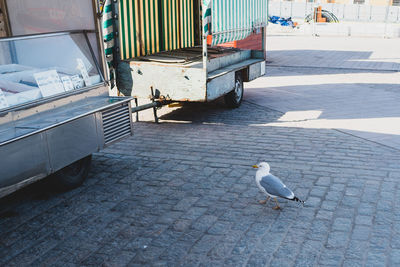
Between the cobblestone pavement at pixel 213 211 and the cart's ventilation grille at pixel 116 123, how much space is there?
576mm

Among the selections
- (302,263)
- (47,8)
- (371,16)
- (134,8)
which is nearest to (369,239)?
(302,263)

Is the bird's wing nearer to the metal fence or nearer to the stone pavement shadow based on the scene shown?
the stone pavement shadow

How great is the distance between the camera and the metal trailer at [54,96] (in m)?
4.22

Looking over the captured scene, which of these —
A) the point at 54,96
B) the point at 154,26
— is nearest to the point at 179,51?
the point at 154,26

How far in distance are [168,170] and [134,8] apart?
417 cm

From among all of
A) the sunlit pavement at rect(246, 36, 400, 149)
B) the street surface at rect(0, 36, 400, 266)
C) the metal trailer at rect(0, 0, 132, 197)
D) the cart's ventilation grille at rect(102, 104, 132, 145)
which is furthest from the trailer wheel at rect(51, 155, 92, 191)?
the sunlit pavement at rect(246, 36, 400, 149)

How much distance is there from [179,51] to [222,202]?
5737 millimetres

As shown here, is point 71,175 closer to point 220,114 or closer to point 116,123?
point 116,123

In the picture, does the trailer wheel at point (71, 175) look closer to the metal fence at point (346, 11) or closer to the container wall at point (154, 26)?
the container wall at point (154, 26)

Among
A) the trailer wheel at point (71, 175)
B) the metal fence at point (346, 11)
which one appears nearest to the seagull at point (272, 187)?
the trailer wheel at point (71, 175)

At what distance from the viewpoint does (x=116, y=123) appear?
17.8ft

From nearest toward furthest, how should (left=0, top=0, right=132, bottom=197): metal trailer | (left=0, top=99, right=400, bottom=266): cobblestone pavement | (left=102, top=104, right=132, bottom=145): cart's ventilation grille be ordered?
(left=0, top=99, right=400, bottom=266): cobblestone pavement, (left=0, top=0, right=132, bottom=197): metal trailer, (left=102, top=104, right=132, bottom=145): cart's ventilation grille

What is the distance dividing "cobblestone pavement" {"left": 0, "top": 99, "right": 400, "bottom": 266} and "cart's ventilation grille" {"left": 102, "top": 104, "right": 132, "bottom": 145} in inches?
22.7

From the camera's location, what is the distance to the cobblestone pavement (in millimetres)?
3848
